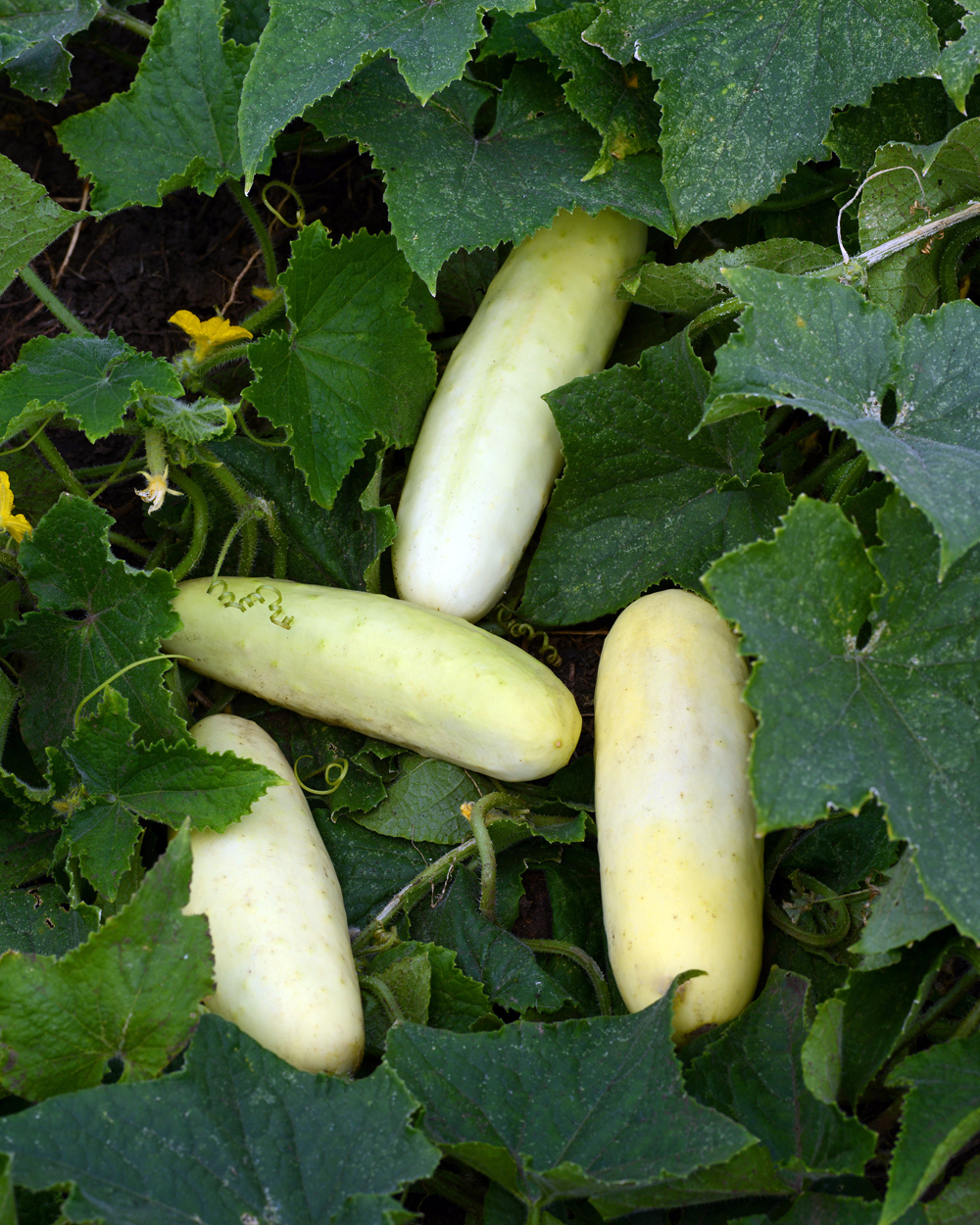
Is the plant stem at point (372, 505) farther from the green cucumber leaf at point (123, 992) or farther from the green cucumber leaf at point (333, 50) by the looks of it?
the green cucumber leaf at point (123, 992)

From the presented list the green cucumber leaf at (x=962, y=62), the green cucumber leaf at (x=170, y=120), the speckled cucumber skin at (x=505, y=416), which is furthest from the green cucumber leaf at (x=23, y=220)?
the green cucumber leaf at (x=962, y=62)

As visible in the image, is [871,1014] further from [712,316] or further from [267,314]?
[267,314]

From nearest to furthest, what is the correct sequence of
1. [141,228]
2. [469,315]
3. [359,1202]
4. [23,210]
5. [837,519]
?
1. [359,1202]
2. [837,519]
3. [23,210]
4. [469,315]
5. [141,228]

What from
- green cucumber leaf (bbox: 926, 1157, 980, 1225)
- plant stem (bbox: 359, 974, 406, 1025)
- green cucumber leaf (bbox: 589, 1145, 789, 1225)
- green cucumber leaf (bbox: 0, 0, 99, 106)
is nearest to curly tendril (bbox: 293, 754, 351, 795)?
plant stem (bbox: 359, 974, 406, 1025)

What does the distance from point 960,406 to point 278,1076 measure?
1110 millimetres

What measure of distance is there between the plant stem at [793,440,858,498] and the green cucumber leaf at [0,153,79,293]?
3.85 feet

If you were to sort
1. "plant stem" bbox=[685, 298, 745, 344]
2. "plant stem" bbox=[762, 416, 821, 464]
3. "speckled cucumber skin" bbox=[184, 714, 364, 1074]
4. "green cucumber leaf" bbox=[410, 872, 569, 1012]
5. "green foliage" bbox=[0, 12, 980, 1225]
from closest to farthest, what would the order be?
1. "green foliage" bbox=[0, 12, 980, 1225]
2. "speckled cucumber skin" bbox=[184, 714, 364, 1074]
3. "green cucumber leaf" bbox=[410, 872, 569, 1012]
4. "plant stem" bbox=[685, 298, 745, 344]
5. "plant stem" bbox=[762, 416, 821, 464]

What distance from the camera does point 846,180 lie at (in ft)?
5.90

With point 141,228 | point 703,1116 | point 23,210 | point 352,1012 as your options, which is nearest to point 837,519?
point 703,1116

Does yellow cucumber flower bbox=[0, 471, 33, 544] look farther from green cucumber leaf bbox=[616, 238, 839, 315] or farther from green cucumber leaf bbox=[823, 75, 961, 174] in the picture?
green cucumber leaf bbox=[823, 75, 961, 174]

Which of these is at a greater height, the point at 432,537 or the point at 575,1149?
the point at 432,537

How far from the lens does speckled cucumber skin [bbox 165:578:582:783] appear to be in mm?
1587

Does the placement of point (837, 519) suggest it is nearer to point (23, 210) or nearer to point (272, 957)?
point (272, 957)

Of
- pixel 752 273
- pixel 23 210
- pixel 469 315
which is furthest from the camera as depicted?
pixel 469 315
